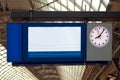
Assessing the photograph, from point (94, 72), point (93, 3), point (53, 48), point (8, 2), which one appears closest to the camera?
point (53, 48)

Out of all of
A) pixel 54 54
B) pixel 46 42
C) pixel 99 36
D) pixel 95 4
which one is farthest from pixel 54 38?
pixel 95 4

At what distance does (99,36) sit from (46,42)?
1.60 meters

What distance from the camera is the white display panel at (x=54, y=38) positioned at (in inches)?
493

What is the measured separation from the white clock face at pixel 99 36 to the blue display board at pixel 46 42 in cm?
24

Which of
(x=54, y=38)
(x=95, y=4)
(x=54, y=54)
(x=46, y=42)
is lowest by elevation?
(x=95, y=4)

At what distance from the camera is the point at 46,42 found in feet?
41.3

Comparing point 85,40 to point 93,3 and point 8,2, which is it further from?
point 8,2

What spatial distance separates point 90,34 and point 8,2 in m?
18.3

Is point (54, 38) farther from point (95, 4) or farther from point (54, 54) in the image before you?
point (95, 4)

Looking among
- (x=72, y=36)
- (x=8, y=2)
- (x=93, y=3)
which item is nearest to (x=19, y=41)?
(x=72, y=36)

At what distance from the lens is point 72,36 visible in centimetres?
1272

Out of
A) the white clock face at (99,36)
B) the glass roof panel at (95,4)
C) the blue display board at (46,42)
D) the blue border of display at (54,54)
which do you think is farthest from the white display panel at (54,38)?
the glass roof panel at (95,4)

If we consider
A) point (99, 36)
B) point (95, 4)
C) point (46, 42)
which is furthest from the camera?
point (95, 4)

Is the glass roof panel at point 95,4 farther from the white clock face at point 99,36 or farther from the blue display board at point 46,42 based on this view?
the blue display board at point 46,42
